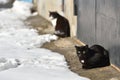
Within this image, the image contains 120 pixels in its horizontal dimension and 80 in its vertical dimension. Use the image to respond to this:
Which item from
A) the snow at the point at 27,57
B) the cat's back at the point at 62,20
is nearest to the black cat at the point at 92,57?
the snow at the point at 27,57

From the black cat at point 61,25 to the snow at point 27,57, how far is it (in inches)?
11.7

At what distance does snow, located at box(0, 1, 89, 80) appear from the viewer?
319 inches

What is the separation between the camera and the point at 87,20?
36.1 feet

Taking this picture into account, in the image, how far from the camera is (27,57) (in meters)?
10.1

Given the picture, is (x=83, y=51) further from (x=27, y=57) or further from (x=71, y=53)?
(x=27, y=57)

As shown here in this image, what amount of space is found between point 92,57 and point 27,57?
1.80 m

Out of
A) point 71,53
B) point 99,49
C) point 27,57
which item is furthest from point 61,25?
point 99,49

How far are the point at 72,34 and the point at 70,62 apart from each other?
3.07 meters

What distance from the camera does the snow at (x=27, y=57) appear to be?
26.6 ft

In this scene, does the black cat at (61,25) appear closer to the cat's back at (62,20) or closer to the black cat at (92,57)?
the cat's back at (62,20)

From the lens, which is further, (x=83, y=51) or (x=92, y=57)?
(x=92, y=57)

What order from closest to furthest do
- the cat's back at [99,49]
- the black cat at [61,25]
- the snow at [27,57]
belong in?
the snow at [27,57]
the cat's back at [99,49]
the black cat at [61,25]

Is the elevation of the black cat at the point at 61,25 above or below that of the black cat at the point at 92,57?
below

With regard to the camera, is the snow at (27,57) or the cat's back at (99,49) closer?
the snow at (27,57)
